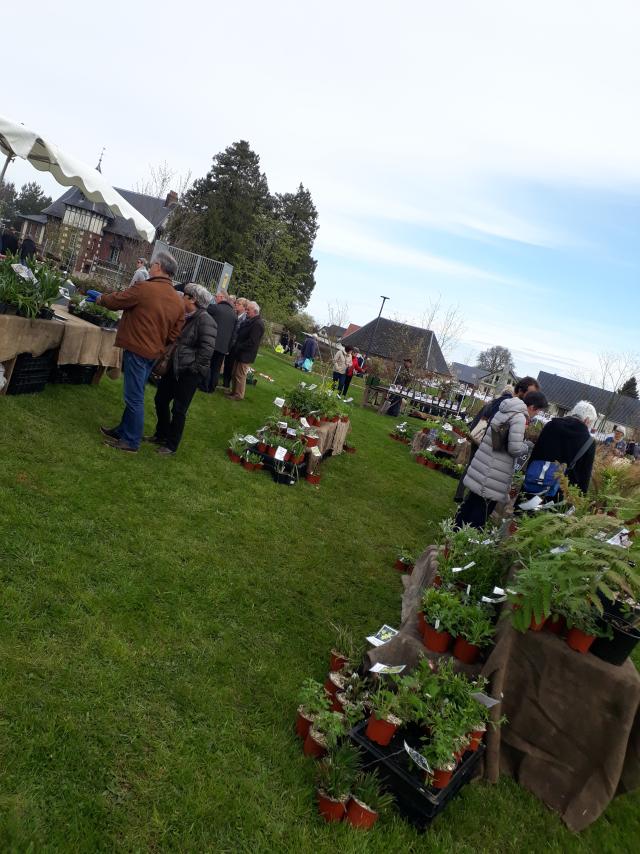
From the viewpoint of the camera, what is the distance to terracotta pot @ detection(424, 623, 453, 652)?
2986mm

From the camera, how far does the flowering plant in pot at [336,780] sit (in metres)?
2.26

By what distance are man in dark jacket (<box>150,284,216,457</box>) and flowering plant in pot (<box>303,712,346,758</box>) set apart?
3.64m

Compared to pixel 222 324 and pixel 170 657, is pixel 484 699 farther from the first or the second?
pixel 222 324

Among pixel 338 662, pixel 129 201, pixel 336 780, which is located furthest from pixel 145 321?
pixel 129 201

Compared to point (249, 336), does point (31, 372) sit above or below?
below

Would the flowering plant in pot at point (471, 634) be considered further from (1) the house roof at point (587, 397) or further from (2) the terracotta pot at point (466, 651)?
(1) the house roof at point (587, 397)

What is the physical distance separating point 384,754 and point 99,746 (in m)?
1.20

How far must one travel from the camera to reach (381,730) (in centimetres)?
248

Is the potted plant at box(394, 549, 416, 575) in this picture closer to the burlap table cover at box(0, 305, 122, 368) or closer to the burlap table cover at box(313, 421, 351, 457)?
the burlap table cover at box(313, 421, 351, 457)

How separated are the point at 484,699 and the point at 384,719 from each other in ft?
1.63

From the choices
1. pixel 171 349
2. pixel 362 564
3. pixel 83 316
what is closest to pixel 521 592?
pixel 362 564

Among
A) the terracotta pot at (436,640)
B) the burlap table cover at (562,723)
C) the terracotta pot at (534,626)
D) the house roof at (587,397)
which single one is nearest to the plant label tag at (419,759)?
the burlap table cover at (562,723)

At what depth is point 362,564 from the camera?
486cm

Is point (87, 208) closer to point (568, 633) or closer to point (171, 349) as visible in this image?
point (171, 349)
